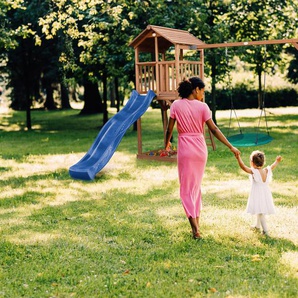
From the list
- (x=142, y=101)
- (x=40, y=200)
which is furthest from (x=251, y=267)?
(x=142, y=101)

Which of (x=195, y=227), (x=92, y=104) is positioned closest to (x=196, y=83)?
(x=195, y=227)

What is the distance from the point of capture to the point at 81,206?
28.9 feet

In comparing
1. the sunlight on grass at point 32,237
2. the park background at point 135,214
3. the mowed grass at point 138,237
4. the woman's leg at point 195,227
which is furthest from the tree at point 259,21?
the sunlight on grass at point 32,237

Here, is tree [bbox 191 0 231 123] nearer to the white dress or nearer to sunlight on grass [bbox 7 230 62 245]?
the white dress

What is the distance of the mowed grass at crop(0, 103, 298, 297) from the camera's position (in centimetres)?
525

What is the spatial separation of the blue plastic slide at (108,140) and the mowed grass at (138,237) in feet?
0.88

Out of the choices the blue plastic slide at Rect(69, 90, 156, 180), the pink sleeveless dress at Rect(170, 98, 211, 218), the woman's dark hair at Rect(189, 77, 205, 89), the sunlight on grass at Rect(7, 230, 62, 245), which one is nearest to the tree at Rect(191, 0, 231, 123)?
the blue plastic slide at Rect(69, 90, 156, 180)

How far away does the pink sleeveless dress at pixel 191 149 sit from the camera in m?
6.62

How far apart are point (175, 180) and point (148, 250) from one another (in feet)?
14.9

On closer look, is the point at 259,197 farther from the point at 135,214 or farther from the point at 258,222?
the point at 135,214

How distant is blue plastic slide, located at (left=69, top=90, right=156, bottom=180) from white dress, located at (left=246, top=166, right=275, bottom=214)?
4.92 m

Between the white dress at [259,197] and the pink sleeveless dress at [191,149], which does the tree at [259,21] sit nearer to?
the white dress at [259,197]

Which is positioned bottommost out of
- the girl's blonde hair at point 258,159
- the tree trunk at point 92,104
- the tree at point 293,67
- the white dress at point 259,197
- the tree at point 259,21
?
the white dress at point 259,197

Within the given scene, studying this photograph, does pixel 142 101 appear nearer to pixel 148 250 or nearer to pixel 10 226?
pixel 10 226
